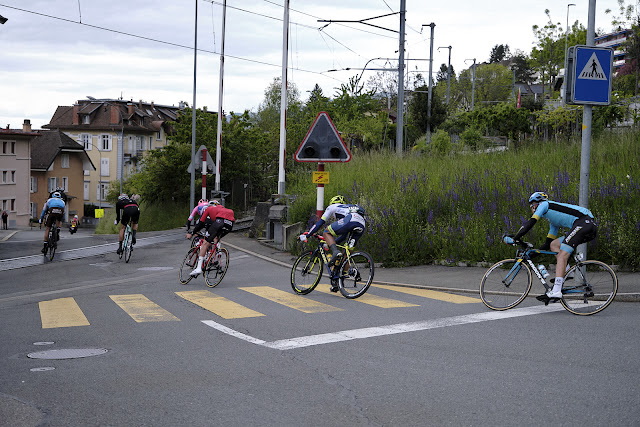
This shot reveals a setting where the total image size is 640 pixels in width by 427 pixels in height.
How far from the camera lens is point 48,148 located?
3317 inches

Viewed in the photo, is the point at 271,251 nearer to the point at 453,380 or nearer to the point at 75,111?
the point at 453,380

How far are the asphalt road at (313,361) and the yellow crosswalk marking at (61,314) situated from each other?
0.09 ft

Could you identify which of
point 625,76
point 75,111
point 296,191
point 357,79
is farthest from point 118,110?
point 296,191

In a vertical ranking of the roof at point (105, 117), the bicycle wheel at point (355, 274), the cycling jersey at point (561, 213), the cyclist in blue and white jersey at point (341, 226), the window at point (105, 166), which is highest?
the roof at point (105, 117)

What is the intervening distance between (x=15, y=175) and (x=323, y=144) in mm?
61812

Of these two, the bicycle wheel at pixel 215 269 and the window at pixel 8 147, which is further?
the window at pixel 8 147

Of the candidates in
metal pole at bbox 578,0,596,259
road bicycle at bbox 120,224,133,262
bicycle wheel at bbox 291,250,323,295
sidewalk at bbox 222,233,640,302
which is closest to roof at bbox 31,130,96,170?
road bicycle at bbox 120,224,133,262

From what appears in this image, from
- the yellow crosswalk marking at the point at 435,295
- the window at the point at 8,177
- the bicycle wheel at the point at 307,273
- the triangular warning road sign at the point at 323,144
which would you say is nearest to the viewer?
the yellow crosswalk marking at the point at 435,295

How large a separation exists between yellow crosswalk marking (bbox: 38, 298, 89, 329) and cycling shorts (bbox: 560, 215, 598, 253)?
655 centimetres

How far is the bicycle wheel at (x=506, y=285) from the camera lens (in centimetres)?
1029

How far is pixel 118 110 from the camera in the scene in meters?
104

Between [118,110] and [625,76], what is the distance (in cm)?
6639

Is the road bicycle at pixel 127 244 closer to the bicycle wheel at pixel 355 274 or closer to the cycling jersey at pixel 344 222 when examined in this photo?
the cycling jersey at pixel 344 222

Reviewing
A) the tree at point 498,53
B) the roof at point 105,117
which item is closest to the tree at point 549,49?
the roof at point 105,117
